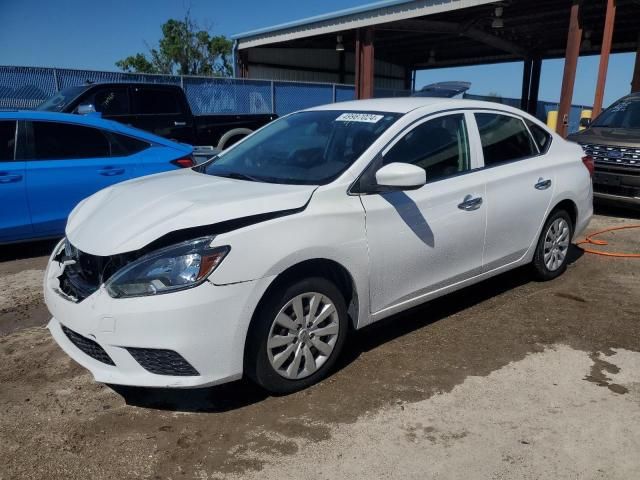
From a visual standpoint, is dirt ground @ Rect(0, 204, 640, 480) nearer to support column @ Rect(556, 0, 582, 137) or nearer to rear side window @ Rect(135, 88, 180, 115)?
rear side window @ Rect(135, 88, 180, 115)

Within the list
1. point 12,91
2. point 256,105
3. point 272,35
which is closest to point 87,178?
point 12,91

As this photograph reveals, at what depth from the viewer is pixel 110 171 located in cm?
576

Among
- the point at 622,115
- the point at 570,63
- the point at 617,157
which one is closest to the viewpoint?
the point at 617,157

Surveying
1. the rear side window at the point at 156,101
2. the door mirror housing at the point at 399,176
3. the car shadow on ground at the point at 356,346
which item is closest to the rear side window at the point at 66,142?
the rear side window at the point at 156,101

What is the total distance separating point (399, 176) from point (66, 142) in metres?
4.04

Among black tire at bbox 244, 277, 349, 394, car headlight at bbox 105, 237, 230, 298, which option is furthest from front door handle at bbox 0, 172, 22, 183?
black tire at bbox 244, 277, 349, 394

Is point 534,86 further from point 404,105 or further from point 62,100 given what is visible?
point 404,105

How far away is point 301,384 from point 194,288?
920mm

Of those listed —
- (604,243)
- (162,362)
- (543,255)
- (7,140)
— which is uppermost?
(7,140)

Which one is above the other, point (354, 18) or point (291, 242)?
point (354, 18)

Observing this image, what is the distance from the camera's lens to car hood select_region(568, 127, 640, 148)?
7365 millimetres

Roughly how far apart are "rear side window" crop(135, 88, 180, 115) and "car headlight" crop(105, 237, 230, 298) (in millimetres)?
6843

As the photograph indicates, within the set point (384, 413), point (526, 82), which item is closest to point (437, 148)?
point (384, 413)

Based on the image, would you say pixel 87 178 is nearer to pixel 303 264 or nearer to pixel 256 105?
pixel 303 264
